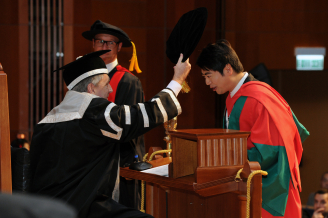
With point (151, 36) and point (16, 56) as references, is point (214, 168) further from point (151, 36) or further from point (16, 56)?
point (16, 56)

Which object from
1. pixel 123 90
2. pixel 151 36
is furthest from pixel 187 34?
pixel 151 36

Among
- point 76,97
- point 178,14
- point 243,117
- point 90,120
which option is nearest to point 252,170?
point 243,117

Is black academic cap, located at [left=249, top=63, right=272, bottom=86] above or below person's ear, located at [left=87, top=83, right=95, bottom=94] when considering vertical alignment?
above

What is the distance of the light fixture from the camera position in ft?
16.3

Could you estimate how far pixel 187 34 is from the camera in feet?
6.66

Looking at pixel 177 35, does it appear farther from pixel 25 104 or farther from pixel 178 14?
pixel 25 104

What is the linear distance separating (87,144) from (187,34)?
81 centimetres

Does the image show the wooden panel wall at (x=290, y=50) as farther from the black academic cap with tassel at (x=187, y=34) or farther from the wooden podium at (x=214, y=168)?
the wooden podium at (x=214, y=168)

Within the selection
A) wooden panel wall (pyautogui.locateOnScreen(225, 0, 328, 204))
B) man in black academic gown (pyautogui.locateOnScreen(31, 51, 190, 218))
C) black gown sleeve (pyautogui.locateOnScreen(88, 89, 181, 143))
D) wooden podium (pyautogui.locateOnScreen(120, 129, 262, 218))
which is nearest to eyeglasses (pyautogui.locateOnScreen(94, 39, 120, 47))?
man in black academic gown (pyautogui.locateOnScreen(31, 51, 190, 218))

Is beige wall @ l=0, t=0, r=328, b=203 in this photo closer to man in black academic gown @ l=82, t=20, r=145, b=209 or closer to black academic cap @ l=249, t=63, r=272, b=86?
black academic cap @ l=249, t=63, r=272, b=86

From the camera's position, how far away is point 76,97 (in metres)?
1.94

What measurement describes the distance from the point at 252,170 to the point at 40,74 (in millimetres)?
4109

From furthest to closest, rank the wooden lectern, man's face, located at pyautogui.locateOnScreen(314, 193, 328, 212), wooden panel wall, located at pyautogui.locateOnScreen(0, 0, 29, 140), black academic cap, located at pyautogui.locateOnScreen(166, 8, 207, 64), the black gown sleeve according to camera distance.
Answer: wooden panel wall, located at pyautogui.locateOnScreen(0, 0, 29, 140)
man's face, located at pyautogui.locateOnScreen(314, 193, 328, 212)
black academic cap, located at pyautogui.locateOnScreen(166, 8, 207, 64)
the black gown sleeve
the wooden lectern

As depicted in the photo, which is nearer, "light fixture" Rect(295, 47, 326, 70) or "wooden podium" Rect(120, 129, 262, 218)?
"wooden podium" Rect(120, 129, 262, 218)
